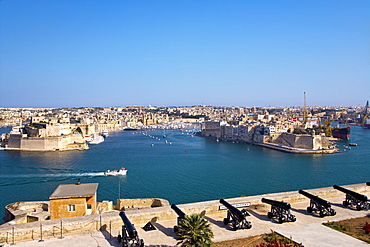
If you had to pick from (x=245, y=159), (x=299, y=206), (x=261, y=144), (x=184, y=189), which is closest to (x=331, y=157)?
(x=245, y=159)

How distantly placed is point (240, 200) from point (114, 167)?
1027 centimetres

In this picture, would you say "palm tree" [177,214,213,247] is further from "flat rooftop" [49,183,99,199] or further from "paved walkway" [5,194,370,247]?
"flat rooftop" [49,183,99,199]

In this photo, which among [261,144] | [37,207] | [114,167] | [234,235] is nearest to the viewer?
[234,235]

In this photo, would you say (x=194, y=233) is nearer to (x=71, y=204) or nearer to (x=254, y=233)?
(x=254, y=233)

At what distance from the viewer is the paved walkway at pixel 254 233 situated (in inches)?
140

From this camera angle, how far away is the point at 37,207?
6.39 metres

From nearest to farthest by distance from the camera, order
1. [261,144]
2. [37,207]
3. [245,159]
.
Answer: [37,207] < [245,159] < [261,144]

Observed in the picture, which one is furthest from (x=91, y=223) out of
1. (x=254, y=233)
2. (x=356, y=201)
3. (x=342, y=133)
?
(x=342, y=133)

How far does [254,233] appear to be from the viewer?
3.85 metres

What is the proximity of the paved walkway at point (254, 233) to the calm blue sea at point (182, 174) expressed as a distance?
4677 millimetres

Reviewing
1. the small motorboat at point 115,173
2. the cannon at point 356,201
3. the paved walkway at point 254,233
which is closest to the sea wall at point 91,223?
the paved walkway at point 254,233

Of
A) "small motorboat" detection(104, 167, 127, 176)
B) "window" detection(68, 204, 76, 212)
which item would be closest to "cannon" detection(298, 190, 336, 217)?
"window" detection(68, 204, 76, 212)

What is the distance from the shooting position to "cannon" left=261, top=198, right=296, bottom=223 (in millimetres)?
4202

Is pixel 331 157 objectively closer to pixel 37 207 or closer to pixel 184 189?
pixel 184 189
